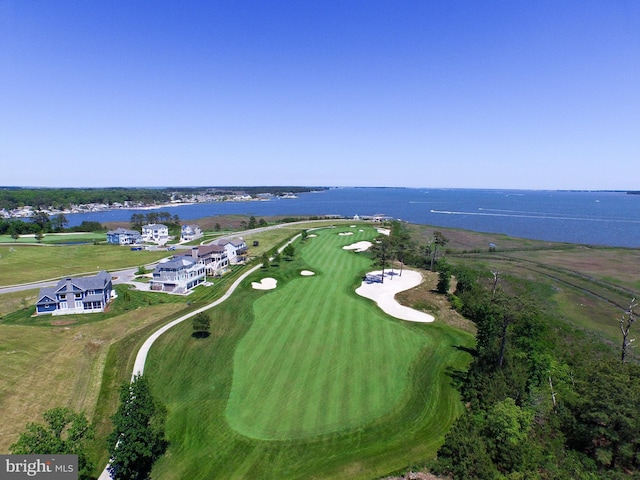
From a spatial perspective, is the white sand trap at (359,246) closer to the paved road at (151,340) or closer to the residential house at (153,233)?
the paved road at (151,340)

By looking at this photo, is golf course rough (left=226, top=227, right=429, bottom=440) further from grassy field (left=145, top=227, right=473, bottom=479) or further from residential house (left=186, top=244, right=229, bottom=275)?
residential house (left=186, top=244, right=229, bottom=275)

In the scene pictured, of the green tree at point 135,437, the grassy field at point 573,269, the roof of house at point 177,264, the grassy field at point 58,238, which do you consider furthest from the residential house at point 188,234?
the green tree at point 135,437

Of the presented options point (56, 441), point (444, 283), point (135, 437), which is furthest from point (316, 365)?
point (444, 283)

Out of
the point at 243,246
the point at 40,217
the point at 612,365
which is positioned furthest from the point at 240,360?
the point at 40,217

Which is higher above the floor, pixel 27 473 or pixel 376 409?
pixel 27 473

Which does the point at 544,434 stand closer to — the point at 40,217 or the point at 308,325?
the point at 308,325

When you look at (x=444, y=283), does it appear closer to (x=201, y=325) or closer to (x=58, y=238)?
(x=201, y=325)
